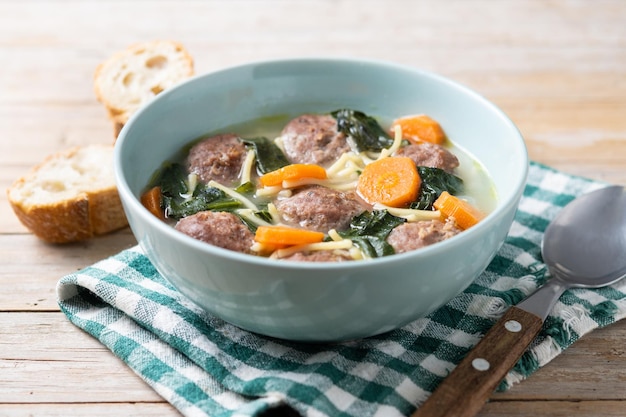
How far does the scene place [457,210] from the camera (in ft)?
10.6

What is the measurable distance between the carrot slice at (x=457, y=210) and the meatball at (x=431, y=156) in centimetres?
27

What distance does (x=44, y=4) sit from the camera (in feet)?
22.2

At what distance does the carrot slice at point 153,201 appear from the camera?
337cm

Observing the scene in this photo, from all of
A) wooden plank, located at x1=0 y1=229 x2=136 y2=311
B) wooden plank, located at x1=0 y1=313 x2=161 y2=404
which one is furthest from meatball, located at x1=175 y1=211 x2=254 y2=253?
wooden plank, located at x1=0 y1=229 x2=136 y2=311

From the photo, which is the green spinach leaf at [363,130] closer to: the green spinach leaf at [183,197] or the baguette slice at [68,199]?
the green spinach leaf at [183,197]

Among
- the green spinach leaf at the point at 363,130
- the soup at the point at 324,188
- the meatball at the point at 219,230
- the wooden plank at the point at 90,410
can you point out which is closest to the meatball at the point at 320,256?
the soup at the point at 324,188

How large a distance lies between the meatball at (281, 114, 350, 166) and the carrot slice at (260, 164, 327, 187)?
0.18 m

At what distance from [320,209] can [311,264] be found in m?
0.65

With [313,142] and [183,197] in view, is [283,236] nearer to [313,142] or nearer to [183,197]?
[183,197]

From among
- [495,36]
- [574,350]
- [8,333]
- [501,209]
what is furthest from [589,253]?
[495,36]

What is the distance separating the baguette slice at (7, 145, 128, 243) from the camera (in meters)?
3.87

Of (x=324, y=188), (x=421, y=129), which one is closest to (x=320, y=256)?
(x=324, y=188)

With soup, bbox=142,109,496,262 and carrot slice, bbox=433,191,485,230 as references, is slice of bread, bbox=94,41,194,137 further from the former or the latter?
carrot slice, bbox=433,191,485,230

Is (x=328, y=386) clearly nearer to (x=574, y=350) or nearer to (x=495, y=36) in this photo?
(x=574, y=350)
